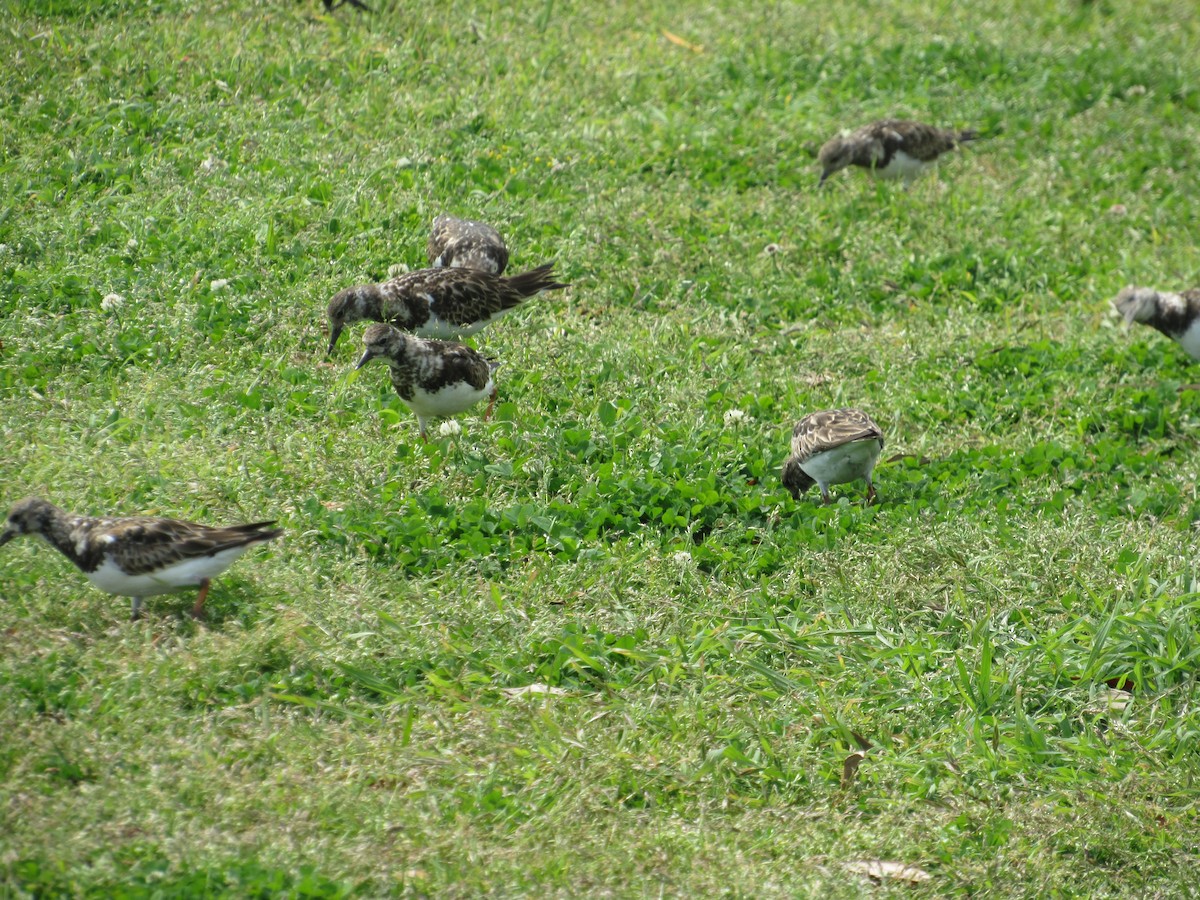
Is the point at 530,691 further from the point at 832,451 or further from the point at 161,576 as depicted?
the point at 832,451

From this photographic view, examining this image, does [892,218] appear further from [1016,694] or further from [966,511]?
[1016,694]

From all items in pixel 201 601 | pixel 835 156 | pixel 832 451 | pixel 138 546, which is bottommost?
pixel 832 451

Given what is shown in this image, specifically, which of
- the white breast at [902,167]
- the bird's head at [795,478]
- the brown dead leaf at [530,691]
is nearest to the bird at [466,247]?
the bird's head at [795,478]

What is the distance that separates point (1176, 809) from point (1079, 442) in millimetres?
4084

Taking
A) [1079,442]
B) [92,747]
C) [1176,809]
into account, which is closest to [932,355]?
[1079,442]

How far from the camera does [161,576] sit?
603 cm

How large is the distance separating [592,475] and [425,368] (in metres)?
1.25

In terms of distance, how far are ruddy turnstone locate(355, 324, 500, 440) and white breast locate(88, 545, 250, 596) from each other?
2245 mm

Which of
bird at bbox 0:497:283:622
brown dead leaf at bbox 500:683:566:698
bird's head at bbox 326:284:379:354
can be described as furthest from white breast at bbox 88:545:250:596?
bird's head at bbox 326:284:379:354

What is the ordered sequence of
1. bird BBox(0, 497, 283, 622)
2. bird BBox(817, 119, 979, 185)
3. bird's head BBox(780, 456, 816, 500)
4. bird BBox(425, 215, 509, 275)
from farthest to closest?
1. bird BBox(817, 119, 979, 185)
2. bird BBox(425, 215, 509, 275)
3. bird's head BBox(780, 456, 816, 500)
4. bird BBox(0, 497, 283, 622)

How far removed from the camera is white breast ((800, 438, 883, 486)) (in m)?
8.28

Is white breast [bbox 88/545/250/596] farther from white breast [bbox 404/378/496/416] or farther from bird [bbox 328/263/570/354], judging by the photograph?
bird [bbox 328/263/570/354]

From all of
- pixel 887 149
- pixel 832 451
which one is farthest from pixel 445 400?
pixel 887 149

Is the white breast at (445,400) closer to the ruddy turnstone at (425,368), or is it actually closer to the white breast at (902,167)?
the ruddy turnstone at (425,368)
